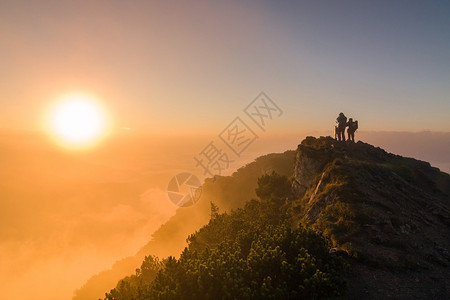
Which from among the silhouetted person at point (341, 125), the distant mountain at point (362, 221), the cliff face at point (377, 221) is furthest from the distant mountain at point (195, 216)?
the cliff face at point (377, 221)

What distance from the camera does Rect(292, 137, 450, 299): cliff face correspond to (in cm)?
2006

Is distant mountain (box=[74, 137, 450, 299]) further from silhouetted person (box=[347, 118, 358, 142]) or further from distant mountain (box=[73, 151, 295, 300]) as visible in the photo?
distant mountain (box=[73, 151, 295, 300])

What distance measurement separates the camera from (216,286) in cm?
1791

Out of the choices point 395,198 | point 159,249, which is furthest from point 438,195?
point 159,249

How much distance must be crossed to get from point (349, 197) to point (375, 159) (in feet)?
77.9

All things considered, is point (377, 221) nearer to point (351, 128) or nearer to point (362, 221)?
point (362, 221)

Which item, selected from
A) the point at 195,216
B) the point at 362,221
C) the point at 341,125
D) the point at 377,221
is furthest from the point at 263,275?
the point at 195,216

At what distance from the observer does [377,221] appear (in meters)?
27.0

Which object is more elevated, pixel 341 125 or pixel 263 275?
pixel 341 125

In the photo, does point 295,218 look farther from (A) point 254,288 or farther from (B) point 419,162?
(B) point 419,162

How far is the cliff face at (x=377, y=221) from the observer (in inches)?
790

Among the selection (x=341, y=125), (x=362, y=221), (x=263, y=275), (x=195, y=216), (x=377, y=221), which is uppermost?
(x=195, y=216)

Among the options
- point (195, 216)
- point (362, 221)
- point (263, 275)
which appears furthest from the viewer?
point (195, 216)

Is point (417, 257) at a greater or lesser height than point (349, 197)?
lesser
